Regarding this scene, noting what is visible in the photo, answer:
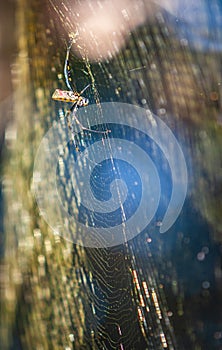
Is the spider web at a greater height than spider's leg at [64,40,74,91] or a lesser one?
lesser

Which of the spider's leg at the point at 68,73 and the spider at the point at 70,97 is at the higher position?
the spider's leg at the point at 68,73

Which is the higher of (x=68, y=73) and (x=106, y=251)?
(x=68, y=73)

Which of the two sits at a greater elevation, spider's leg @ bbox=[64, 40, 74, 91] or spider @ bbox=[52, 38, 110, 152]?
spider's leg @ bbox=[64, 40, 74, 91]

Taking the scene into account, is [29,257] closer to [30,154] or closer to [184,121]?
[30,154]

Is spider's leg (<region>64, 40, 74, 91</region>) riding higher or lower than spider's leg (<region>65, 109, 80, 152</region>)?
higher

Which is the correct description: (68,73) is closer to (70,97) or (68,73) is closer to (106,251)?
(70,97)

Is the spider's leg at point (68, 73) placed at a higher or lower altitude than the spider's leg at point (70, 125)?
higher

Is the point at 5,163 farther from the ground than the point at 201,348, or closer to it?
farther from the ground

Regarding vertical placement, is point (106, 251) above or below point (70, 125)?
below

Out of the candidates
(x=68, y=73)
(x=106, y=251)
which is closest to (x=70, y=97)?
(x=68, y=73)

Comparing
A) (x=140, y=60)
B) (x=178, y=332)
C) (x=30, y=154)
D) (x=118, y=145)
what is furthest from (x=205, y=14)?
(x=178, y=332)

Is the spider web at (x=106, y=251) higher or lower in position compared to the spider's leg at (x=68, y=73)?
lower
